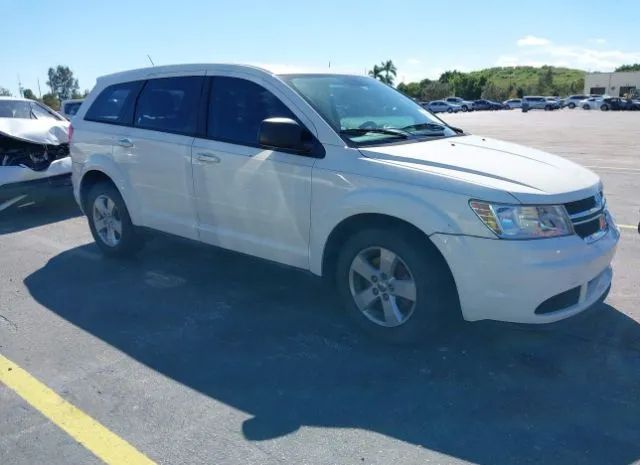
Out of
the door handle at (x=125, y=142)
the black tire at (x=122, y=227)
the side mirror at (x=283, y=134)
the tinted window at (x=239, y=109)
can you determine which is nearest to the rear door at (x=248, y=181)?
the tinted window at (x=239, y=109)

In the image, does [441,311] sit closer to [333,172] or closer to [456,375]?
[456,375]

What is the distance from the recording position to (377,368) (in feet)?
12.0

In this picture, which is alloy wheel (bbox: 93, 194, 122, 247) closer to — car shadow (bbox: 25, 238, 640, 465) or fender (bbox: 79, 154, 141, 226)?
fender (bbox: 79, 154, 141, 226)

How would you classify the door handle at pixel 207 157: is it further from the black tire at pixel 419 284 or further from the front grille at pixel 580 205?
the front grille at pixel 580 205

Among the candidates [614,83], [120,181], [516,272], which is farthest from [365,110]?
[614,83]

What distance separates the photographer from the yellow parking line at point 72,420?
9.30 ft

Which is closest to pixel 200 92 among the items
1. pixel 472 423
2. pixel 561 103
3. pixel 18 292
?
pixel 18 292

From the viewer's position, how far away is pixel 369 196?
3.77 meters

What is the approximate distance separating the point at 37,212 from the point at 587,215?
7.63m

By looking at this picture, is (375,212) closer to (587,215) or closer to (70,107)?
(587,215)

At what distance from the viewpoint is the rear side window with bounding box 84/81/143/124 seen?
5623mm

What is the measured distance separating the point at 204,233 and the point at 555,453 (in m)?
3.18

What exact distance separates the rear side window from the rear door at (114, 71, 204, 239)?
0.12 meters

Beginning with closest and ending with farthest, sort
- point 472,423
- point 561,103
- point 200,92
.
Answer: point 472,423, point 200,92, point 561,103
